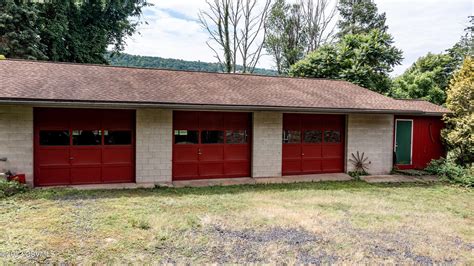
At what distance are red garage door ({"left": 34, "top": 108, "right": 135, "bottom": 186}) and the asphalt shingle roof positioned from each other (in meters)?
0.76

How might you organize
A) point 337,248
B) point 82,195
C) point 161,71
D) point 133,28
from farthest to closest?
point 133,28
point 161,71
point 82,195
point 337,248

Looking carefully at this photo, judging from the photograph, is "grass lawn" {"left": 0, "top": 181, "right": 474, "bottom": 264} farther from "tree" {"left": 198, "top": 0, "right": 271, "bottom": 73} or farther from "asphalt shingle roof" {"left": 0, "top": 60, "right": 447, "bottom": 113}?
"tree" {"left": 198, "top": 0, "right": 271, "bottom": 73}

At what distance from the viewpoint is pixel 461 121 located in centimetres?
1209

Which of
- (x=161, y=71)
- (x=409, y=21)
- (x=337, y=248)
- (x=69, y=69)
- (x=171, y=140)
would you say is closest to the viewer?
(x=337, y=248)

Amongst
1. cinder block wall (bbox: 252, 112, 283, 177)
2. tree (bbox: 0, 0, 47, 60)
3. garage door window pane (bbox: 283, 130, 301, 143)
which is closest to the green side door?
garage door window pane (bbox: 283, 130, 301, 143)

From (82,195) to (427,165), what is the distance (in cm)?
1244

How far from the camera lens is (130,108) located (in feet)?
31.4

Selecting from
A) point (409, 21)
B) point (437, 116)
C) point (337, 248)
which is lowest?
point (337, 248)

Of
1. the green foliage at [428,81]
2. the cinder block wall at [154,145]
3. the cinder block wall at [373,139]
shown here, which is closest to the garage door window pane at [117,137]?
the cinder block wall at [154,145]

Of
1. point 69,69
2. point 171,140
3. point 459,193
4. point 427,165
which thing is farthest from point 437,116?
point 69,69

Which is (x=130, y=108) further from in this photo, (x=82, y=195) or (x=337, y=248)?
(x=337, y=248)

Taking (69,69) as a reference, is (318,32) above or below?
above

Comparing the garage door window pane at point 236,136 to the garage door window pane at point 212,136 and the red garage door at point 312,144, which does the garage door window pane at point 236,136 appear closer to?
the garage door window pane at point 212,136

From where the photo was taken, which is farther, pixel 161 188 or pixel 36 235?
pixel 161 188
